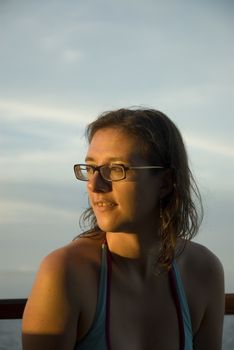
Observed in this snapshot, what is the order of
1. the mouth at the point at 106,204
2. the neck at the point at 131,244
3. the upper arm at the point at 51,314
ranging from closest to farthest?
1. the upper arm at the point at 51,314
2. the mouth at the point at 106,204
3. the neck at the point at 131,244

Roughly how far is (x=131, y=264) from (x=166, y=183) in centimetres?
28

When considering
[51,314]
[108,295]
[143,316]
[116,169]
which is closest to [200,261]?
[143,316]

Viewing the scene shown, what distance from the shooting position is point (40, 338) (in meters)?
1.73

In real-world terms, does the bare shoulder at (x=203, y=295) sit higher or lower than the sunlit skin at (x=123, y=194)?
lower

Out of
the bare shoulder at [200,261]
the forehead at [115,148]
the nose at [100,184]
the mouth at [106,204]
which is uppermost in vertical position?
the forehead at [115,148]

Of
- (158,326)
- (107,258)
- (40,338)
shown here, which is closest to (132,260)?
(107,258)

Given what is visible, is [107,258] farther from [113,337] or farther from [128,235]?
[113,337]

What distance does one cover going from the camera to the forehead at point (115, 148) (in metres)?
1.86

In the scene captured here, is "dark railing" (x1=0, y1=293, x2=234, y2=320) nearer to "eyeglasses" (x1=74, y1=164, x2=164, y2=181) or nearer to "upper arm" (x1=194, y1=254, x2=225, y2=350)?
"upper arm" (x1=194, y1=254, x2=225, y2=350)

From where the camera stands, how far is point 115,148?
1861mm

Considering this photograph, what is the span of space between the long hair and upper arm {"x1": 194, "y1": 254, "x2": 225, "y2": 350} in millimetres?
189

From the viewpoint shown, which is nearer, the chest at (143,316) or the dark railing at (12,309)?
the chest at (143,316)

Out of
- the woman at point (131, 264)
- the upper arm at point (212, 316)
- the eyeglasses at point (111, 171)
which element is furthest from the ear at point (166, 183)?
the upper arm at point (212, 316)

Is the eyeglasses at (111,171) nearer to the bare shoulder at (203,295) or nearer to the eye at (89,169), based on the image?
the eye at (89,169)
